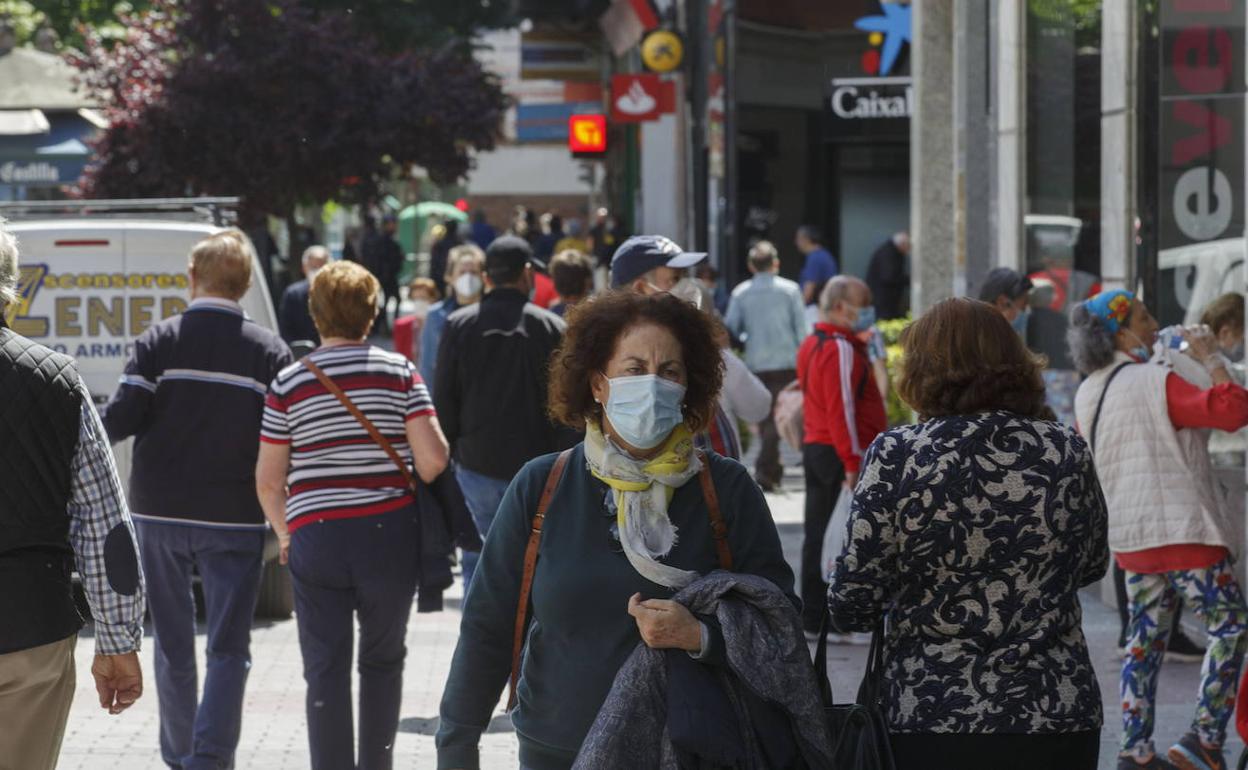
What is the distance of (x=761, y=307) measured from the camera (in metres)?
15.0

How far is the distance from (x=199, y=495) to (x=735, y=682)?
3.44 metres

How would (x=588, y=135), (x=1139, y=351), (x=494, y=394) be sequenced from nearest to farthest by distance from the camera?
(x=1139, y=351) → (x=494, y=394) → (x=588, y=135)

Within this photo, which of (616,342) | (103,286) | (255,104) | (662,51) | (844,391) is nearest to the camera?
(616,342)

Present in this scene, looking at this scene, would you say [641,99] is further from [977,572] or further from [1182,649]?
[977,572]

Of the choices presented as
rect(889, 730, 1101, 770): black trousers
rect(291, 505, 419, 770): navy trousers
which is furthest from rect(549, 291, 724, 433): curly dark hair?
rect(291, 505, 419, 770): navy trousers

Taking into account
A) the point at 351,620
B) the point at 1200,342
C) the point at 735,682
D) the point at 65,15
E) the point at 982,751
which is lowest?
the point at 351,620

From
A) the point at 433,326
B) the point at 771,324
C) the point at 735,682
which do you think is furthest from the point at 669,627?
the point at 771,324

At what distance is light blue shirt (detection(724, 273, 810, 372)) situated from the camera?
15.0 metres

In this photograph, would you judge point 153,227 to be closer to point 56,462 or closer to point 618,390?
point 56,462

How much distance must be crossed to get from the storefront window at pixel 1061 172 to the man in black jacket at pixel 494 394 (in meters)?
3.94

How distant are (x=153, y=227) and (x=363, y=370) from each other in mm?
3433

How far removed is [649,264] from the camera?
6.43 m

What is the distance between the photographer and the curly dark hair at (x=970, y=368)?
4.21m

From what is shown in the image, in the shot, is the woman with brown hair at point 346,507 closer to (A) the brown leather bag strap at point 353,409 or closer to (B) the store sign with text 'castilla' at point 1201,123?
(A) the brown leather bag strap at point 353,409
